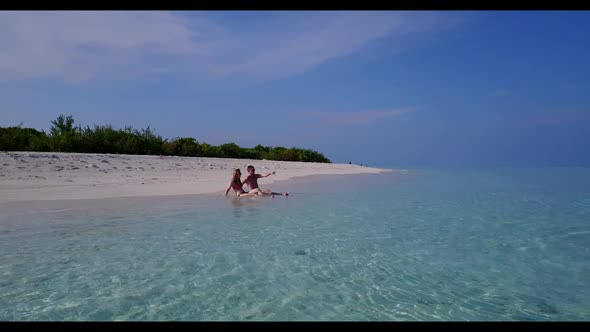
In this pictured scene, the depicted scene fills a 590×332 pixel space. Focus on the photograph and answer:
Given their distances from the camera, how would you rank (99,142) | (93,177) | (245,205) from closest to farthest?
(245,205), (93,177), (99,142)

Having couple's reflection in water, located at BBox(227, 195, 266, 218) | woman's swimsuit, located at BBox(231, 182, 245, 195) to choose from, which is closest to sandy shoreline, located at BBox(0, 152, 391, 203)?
woman's swimsuit, located at BBox(231, 182, 245, 195)

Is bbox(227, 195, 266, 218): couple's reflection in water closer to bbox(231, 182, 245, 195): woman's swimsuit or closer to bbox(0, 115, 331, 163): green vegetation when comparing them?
bbox(231, 182, 245, 195): woman's swimsuit

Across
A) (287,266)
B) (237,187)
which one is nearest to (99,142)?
(237,187)

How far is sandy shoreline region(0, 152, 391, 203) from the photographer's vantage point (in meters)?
12.3

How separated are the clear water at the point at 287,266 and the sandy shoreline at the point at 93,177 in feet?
9.47

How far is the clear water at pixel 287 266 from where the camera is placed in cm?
368

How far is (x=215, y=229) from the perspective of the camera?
7473 millimetres

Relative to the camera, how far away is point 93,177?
1571 centimetres

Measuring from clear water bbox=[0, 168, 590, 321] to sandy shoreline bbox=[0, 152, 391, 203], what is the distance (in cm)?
289

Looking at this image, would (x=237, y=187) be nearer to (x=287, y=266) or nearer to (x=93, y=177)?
(x=93, y=177)

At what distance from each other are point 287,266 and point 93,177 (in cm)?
1335

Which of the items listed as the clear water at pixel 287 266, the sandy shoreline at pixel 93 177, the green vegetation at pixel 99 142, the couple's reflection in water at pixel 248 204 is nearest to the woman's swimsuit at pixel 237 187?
the couple's reflection in water at pixel 248 204

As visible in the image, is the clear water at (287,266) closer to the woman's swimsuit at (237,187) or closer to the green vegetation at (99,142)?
the woman's swimsuit at (237,187)
